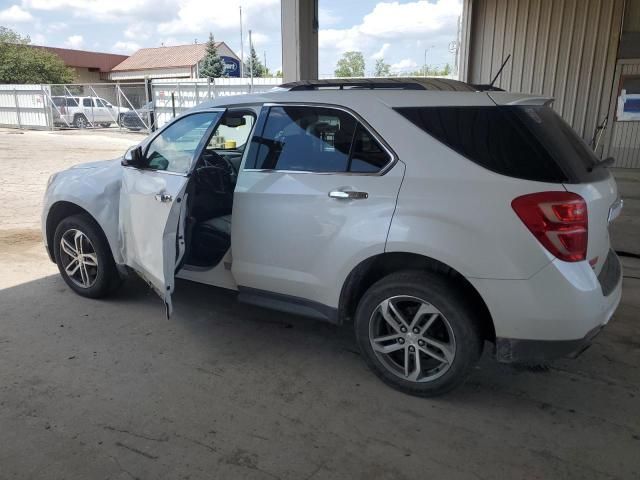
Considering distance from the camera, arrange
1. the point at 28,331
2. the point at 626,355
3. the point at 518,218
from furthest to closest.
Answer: the point at 28,331 < the point at 626,355 < the point at 518,218

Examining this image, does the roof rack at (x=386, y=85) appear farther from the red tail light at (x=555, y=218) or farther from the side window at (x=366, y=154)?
the red tail light at (x=555, y=218)

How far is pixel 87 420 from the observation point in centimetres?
281

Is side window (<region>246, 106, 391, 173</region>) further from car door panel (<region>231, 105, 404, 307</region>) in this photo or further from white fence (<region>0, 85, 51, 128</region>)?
white fence (<region>0, 85, 51, 128</region>)

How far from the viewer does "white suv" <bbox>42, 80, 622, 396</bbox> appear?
2.58 meters

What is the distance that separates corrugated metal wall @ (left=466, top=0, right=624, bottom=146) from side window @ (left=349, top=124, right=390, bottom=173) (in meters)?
8.88

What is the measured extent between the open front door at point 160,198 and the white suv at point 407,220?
2 cm

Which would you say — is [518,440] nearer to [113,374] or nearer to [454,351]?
[454,351]

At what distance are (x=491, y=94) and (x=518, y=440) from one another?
189 cm

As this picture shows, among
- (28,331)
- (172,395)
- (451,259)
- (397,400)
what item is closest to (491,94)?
(451,259)

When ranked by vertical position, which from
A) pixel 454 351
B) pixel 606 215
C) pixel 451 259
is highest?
pixel 606 215

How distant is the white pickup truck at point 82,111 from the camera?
1030 inches

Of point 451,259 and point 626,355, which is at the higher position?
point 451,259

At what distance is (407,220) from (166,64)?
175ft

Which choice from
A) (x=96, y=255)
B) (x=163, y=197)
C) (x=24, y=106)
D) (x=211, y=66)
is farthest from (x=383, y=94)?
(x=211, y=66)
